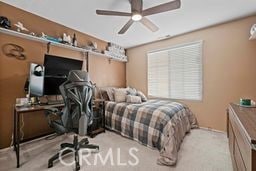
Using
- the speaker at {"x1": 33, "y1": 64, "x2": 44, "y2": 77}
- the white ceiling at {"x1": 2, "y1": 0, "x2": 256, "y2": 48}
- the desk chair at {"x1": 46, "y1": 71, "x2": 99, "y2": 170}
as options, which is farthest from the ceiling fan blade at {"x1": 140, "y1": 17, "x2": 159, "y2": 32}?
the speaker at {"x1": 33, "y1": 64, "x2": 44, "y2": 77}

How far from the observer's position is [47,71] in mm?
2648

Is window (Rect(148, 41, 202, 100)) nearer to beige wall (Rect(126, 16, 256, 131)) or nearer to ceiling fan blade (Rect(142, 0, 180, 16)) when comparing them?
beige wall (Rect(126, 16, 256, 131))

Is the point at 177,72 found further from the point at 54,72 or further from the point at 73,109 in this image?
the point at 54,72

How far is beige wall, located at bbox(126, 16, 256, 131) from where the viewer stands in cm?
282

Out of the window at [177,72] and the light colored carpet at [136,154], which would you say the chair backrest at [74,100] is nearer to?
the light colored carpet at [136,154]

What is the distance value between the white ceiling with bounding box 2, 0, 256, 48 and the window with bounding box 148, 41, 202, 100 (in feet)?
1.75

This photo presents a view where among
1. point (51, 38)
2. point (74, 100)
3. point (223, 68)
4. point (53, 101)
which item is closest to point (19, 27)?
point (51, 38)

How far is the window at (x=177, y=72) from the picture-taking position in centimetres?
349

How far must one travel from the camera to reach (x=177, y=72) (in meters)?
3.83

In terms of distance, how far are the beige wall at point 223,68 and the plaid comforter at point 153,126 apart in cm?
82

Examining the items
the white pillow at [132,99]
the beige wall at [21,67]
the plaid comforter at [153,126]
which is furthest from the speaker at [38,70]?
the white pillow at [132,99]

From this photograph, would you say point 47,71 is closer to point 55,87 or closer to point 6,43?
point 55,87

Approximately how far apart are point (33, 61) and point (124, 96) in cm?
202

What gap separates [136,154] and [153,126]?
51cm
